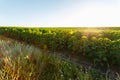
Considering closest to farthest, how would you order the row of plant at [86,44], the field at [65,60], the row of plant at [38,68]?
the row of plant at [38,68] < the field at [65,60] < the row of plant at [86,44]

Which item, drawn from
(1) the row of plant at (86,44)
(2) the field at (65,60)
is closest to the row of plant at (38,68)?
(2) the field at (65,60)

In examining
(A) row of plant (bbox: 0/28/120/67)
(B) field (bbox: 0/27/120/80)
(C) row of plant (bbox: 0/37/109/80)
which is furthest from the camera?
(A) row of plant (bbox: 0/28/120/67)

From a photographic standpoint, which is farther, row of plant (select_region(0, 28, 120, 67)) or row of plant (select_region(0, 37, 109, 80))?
row of plant (select_region(0, 28, 120, 67))

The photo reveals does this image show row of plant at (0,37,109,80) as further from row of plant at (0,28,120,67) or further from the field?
row of plant at (0,28,120,67)

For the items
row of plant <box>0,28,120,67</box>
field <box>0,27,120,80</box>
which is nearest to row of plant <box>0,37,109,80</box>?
field <box>0,27,120,80</box>

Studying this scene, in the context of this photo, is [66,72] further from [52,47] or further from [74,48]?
[52,47]

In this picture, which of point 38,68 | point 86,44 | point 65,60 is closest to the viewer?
point 38,68

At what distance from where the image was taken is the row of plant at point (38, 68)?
24.8 ft

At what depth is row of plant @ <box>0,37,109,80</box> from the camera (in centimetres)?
756

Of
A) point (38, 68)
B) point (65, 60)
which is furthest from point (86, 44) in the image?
point (38, 68)

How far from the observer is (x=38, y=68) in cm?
847

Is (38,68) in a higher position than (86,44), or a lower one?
lower

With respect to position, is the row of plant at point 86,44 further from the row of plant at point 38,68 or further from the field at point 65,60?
the row of plant at point 38,68

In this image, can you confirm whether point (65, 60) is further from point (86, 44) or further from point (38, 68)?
point (38, 68)
